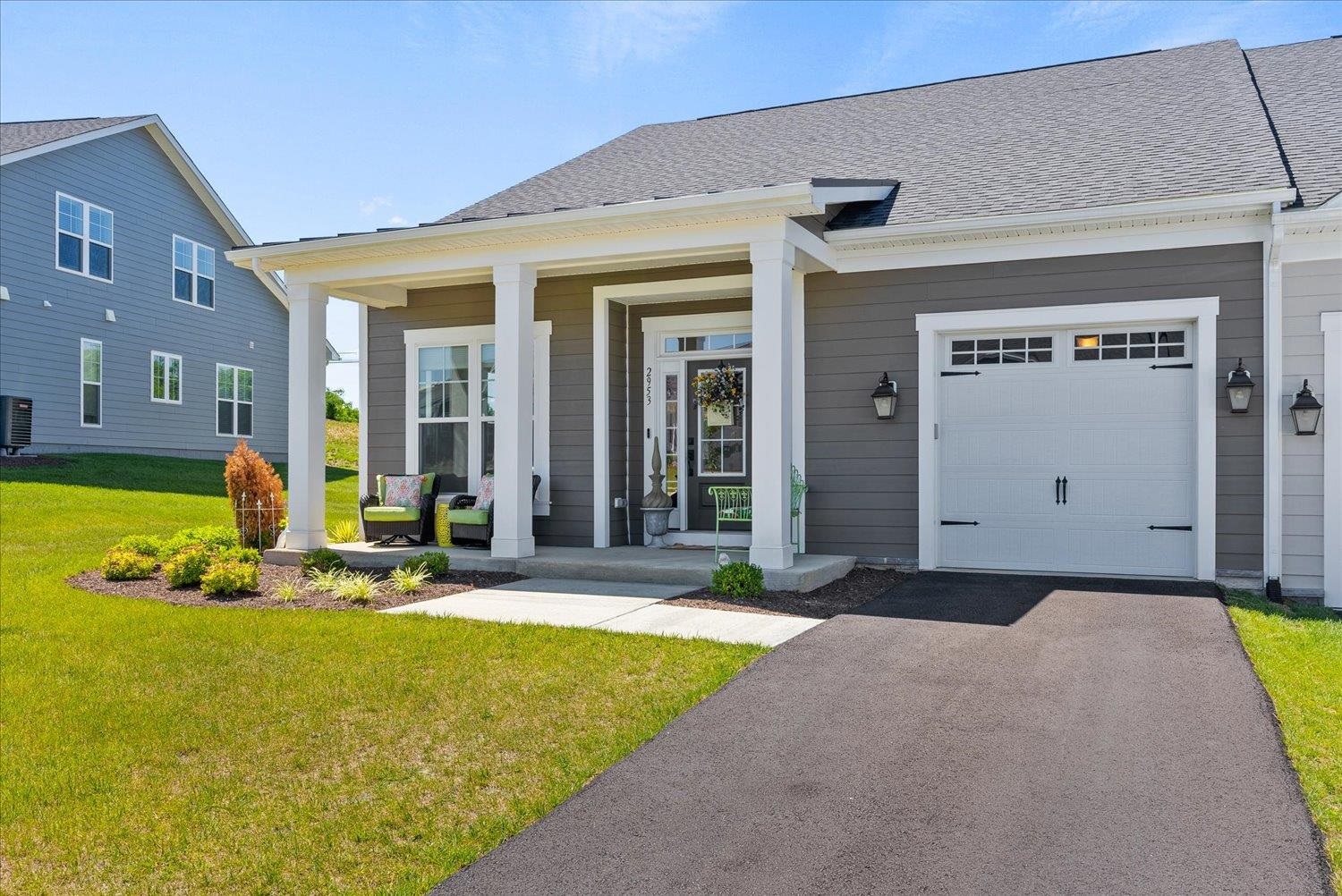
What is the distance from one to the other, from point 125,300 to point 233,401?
10.9 feet

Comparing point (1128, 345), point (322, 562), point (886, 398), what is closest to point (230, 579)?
point (322, 562)

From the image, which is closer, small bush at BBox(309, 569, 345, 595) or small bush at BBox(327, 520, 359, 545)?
small bush at BBox(309, 569, 345, 595)

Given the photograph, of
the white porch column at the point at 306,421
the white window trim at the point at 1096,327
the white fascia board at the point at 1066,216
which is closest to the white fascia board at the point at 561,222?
the white porch column at the point at 306,421

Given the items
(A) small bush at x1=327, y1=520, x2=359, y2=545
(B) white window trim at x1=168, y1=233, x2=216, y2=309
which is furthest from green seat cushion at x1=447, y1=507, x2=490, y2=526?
(B) white window trim at x1=168, y1=233, x2=216, y2=309

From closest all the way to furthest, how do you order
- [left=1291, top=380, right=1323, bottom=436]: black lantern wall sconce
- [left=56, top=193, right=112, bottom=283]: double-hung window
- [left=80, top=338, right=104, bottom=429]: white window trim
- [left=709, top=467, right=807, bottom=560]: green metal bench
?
[left=1291, top=380, right=1323, bottom=436]: black lantern wall sconce, [left=709, top=467, right=807, bottom=560]: green metal bench, [left=56, top=193, right=112, bottom=283]: double-hung window, [left=80, top=338, right=104, bottom=429]: white window trim

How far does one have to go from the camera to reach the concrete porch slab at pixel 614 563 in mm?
7582

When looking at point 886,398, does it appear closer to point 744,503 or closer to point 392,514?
point 744,503

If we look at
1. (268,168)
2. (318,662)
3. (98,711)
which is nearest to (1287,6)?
(318,662)

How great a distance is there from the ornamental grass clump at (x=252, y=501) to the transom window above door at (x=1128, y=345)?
309 inches

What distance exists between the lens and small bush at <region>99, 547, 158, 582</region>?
324 inches

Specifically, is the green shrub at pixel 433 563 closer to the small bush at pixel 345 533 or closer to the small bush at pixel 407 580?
the small bush at pixel 407 580

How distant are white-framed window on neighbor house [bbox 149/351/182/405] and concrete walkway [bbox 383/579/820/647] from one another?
13603 mm

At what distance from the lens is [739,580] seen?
7.12 meters

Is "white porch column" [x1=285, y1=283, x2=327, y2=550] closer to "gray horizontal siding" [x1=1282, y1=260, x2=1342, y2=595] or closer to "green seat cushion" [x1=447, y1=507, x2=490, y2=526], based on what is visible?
"green seat cushion" [x1=447, y1=507, x2=490, y2=526]
